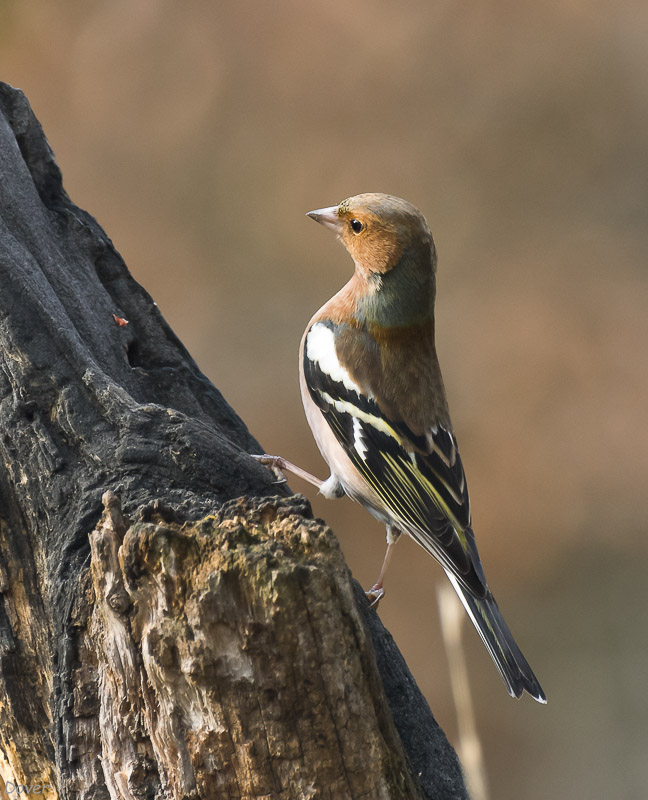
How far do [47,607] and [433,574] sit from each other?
3.89 m

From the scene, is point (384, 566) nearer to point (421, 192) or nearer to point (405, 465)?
point (405, 465)

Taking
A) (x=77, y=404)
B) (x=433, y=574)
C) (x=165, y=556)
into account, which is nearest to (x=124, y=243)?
(x=433, y=574)

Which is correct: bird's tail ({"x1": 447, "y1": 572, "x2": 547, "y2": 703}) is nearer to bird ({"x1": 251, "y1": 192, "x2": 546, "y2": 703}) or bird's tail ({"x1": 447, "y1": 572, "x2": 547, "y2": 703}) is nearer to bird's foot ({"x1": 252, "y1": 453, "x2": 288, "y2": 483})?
bird ({"x1": 251, "y1": 192, "x2": 546, "y2": 703})

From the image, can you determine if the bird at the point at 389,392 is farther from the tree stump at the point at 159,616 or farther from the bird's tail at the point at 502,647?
the tree stump at the point at 159,616

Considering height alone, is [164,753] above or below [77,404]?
below

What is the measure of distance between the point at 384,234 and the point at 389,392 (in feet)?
1.91

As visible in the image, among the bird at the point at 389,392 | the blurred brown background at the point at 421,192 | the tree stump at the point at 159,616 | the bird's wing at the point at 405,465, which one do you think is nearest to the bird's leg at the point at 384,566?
the bird at the point at 389,392

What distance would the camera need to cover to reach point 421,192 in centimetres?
615

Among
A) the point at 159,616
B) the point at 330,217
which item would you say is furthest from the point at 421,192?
the point at 159,616

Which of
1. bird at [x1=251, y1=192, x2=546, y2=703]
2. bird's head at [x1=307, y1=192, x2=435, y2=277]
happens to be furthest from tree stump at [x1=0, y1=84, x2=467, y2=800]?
bird's head at [x1=307, y1=192, x2=435, y2=277]

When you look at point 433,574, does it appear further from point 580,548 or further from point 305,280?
point 305,280

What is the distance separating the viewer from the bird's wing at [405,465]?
3.08 m

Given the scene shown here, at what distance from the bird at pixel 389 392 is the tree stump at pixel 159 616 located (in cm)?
89

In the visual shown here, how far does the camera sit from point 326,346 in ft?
11.1
